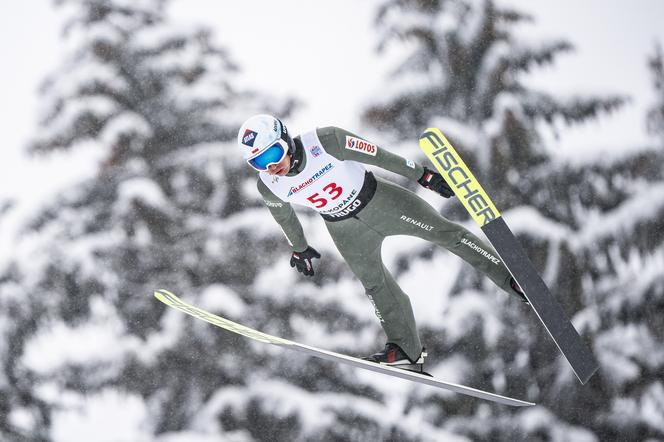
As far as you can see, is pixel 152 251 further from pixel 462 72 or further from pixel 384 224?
pixel 384 224

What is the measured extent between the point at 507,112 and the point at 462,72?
56 centimetres

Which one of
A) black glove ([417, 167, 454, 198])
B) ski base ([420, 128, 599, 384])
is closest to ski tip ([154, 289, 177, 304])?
black glove ([417, 167, 454, 198])

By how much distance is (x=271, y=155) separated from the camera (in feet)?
10.5

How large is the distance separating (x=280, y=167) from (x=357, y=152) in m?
0.36

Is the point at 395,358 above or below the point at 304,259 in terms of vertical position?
below

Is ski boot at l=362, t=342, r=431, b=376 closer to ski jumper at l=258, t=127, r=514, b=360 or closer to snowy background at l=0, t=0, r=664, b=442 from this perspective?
ski jumper at l=258, t=127, r=514, b=360

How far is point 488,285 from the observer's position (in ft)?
22.4

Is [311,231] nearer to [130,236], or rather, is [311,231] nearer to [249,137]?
[130,236]

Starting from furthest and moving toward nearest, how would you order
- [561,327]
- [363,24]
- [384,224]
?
[363,24]
[384,224]
[561,327]

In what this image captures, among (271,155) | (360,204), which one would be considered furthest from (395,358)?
(271,155)

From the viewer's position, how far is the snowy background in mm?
6797

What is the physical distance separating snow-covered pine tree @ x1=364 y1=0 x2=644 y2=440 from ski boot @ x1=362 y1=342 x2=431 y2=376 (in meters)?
3.11

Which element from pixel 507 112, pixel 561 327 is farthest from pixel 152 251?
pixel 561 327

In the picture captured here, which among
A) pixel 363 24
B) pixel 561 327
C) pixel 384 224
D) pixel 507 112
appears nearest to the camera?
pixel 561 327
